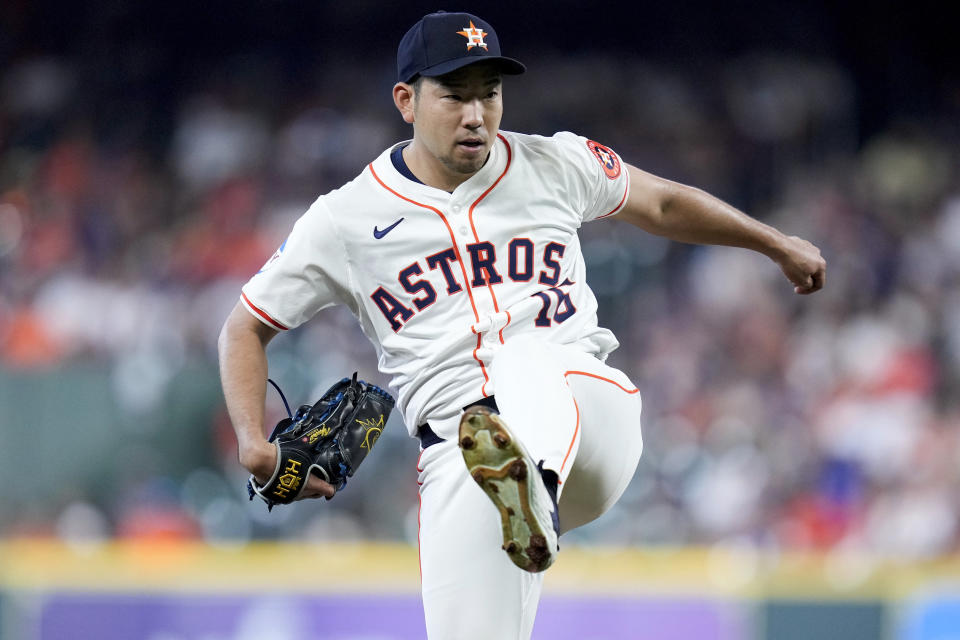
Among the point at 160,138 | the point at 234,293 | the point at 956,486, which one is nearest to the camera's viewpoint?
the point at 956,486

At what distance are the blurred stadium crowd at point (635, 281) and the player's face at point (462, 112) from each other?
14.0ft

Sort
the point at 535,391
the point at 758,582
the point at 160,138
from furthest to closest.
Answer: the point at 160,138, the point at 758,582, the point at 535,391

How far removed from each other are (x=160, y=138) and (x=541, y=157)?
7.68m

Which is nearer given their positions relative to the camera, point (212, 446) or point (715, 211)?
point (715, 211)

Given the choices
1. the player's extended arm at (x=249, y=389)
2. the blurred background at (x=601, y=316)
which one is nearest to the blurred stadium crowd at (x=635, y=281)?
the blurred background at (x=601, y=316)

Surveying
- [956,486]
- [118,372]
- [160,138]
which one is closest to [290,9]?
[160,138]

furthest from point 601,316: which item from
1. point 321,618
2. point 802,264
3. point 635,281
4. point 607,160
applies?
point 607,160

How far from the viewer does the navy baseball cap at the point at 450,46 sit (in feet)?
10.2

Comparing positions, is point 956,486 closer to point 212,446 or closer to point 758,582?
point 758,582

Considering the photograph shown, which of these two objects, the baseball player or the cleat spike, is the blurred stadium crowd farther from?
the cleat spike

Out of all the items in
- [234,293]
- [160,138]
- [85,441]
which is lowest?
[85,441]

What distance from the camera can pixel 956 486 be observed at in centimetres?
747

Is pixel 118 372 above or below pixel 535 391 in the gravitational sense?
above

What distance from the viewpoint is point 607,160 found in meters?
3.47
